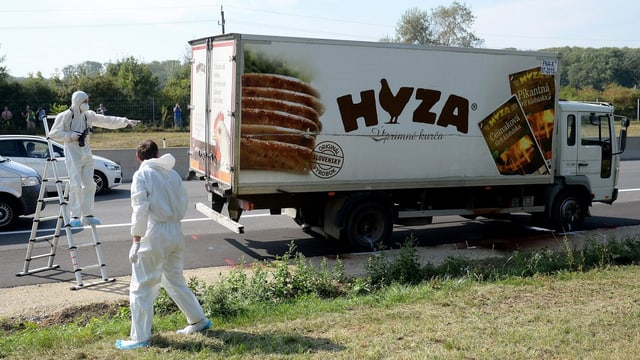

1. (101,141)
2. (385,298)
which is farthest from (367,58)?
(101,141)

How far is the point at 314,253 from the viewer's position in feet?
35.5

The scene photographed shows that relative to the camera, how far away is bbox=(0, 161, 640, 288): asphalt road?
975cm

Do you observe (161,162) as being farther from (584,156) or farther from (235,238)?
(584,156)

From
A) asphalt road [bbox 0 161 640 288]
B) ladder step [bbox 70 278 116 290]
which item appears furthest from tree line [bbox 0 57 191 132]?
ladder step [bbox 70 278 116 290]

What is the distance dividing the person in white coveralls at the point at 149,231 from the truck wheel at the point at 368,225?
496 centimetres

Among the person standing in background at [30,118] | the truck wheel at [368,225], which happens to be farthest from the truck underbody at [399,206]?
the person standing in background at [30,118]

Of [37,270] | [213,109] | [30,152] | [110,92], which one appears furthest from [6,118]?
[37,270]

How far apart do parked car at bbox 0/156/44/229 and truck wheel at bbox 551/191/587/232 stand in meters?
9.75

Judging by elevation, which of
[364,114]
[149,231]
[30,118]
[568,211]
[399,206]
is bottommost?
[568,211]

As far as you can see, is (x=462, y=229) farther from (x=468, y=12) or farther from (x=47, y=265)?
(x=468, y=12)

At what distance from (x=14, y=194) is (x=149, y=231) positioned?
764cm

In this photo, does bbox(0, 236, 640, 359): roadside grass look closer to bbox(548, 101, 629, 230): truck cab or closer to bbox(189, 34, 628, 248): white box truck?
bbox(189, 34, 628, 248): white box truck

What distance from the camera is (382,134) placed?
10656mm

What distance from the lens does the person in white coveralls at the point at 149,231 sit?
19.0ft
